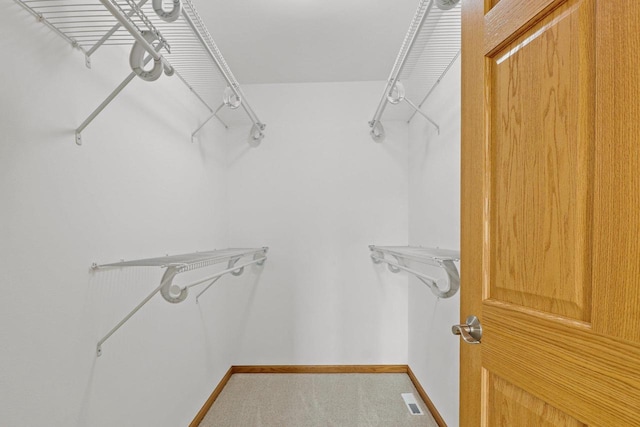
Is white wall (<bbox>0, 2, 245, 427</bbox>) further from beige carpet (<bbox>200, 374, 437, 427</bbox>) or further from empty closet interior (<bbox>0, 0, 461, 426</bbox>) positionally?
beige carpet (<bbox>200, 374, 437, 427</bbox>)

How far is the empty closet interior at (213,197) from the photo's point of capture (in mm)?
924

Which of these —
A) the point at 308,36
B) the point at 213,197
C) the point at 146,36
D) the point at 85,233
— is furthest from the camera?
the point at 213,197

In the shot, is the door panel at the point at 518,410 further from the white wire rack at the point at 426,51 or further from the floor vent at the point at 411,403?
the floor vent at the point at 411,403

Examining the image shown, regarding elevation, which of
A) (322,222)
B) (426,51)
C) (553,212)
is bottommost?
(322,222)

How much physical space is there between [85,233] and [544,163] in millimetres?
1291

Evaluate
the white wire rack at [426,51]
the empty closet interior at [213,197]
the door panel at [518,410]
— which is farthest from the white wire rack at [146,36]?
the door panel at [518,410]

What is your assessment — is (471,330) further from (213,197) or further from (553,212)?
(213,197)

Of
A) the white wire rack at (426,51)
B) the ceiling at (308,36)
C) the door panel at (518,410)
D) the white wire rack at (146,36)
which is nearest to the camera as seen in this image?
the door panel at (518,410)

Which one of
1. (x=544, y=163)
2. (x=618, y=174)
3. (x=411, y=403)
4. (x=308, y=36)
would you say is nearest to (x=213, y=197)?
(x=308, y=36)

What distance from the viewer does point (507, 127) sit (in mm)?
700

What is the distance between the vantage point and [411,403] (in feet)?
6.92

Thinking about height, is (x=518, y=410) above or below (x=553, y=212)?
below

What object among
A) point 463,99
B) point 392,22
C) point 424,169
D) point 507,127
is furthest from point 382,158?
point 507,127

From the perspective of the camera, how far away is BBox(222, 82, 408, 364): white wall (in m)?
2.57
